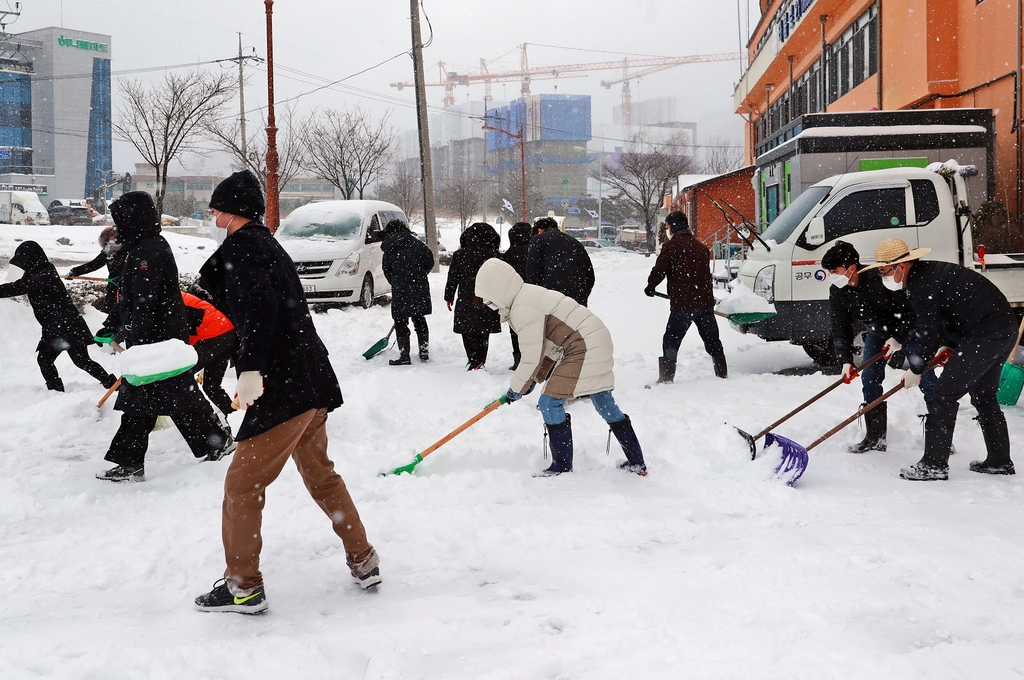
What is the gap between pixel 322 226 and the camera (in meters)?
15.0

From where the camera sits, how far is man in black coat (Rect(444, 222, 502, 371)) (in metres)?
9.07

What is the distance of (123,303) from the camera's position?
521cm

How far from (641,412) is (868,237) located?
3492mm

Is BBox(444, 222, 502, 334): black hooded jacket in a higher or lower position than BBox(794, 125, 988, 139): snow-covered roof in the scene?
lower

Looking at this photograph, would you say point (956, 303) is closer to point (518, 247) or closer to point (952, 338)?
point (952, 338)

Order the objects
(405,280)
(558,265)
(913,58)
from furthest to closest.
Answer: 1. (913,58)
2. (405,280)
3. (558,265)

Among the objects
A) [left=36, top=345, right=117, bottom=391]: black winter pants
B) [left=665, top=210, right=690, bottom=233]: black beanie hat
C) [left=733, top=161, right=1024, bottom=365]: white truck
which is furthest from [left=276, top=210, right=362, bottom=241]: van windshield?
[left=733, top=161, right=1024, bottom=365]: white truck

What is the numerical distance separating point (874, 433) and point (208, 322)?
4891 mm

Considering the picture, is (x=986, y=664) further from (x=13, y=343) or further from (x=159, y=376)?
(x=13, y=343)

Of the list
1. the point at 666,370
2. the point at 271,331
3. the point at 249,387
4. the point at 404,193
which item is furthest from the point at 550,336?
the point at 404,193

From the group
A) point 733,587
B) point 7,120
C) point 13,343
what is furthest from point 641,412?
point 7,120

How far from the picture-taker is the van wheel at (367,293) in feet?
47.2

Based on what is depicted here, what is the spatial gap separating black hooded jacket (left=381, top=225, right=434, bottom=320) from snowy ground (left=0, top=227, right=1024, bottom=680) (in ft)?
8.87

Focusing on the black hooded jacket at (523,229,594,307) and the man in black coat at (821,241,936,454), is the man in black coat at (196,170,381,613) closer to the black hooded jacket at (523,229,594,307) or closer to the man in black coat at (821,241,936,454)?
the man in black coat at (821,241,936,454)
